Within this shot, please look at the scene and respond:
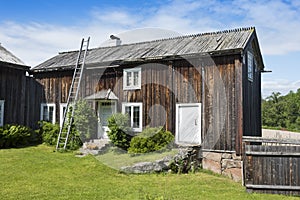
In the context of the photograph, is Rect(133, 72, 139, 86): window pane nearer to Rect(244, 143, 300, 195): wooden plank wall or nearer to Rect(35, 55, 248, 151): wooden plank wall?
Rect(35, 55, 248, 151): wooden plank wall

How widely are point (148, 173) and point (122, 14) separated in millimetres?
6298

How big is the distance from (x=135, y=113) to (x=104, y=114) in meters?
2.08

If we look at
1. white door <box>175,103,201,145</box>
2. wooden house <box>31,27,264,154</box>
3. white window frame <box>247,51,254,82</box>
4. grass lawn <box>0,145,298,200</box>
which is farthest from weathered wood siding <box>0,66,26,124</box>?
white window frame <box>247,51,254,82</box>

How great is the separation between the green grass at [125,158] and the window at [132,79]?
11.7 feet

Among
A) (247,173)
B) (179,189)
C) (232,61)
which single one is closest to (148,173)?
(179,189)

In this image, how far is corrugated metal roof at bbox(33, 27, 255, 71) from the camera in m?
13.5

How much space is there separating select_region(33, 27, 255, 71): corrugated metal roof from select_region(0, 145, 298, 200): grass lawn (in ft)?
18.5

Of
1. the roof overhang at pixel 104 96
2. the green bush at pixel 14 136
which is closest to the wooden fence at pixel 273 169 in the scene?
the roof overhang at pixel 104 96

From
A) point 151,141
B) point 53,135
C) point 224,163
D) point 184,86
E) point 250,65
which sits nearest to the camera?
point 224,163

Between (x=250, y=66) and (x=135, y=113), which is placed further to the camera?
(x=135, y=113)

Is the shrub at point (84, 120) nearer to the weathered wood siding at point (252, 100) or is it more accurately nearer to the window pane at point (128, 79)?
the window pane at point (128, 79)

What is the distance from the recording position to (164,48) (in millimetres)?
15578

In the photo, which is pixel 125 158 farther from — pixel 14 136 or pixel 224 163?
pixel 14 136

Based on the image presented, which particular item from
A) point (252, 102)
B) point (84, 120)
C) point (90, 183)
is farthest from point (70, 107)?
point (252, 102)
